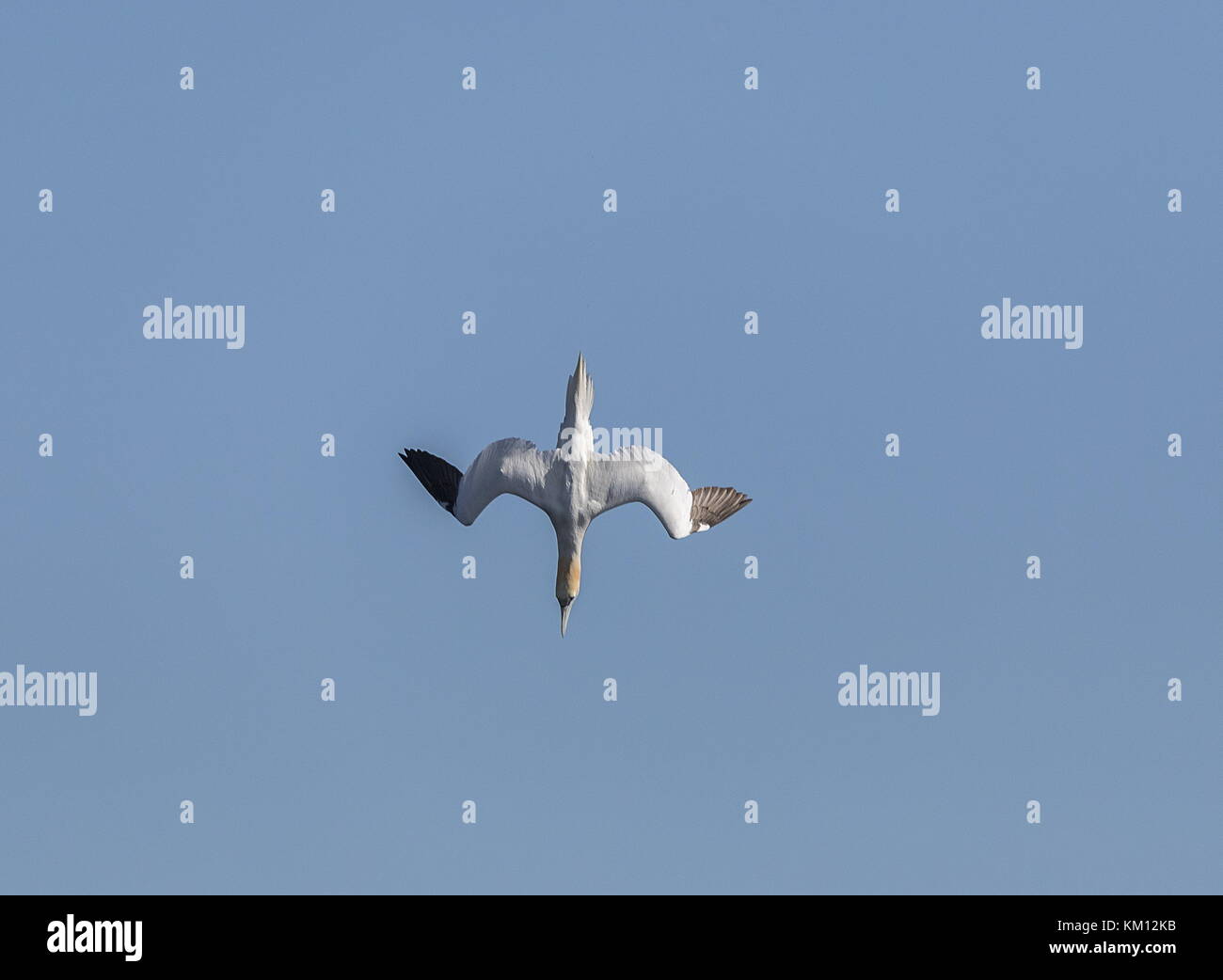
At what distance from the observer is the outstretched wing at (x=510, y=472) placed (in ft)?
99.6

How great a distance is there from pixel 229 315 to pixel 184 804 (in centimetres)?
970

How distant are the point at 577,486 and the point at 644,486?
123 centimetres

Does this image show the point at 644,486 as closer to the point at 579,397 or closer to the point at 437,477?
the point at 579,397

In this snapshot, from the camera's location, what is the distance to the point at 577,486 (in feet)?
98.8

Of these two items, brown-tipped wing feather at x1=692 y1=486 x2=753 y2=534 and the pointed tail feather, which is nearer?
the pointed tail feather

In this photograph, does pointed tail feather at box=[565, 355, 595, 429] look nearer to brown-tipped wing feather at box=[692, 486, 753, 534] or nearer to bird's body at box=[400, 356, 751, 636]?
bird's body at box=[400, 356, 751, 636]

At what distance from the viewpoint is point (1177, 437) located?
110ft

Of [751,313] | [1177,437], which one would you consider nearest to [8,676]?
[751,313]

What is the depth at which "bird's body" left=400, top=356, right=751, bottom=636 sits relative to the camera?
29.9 metres

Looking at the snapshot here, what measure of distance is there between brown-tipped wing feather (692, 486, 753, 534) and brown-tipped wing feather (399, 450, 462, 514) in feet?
14.2

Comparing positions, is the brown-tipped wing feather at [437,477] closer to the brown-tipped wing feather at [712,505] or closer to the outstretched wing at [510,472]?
the outstretched wing at [510,472]

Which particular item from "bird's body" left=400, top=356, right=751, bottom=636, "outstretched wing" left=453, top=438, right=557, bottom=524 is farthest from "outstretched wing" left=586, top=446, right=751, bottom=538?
"outstretched wing" left=453, top=438, right=557, bottom=524
